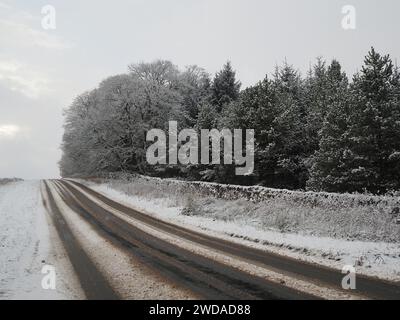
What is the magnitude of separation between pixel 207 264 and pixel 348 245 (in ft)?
13.5

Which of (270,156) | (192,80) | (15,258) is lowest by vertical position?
(15,258)

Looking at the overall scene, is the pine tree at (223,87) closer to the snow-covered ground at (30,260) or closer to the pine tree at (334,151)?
the pine tree at (334,151)

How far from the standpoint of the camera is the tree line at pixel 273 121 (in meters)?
25.0

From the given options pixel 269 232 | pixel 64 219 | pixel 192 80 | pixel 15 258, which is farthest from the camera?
pixel 192 80

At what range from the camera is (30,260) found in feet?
34.8

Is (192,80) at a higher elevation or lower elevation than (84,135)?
higher

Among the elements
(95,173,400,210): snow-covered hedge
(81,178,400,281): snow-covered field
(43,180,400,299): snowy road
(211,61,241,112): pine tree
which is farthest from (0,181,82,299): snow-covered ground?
(211,61,241,112): pine tree

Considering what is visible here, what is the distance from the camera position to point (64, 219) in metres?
18.6

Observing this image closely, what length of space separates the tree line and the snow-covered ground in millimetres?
12886

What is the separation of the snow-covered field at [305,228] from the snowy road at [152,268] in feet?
2.74

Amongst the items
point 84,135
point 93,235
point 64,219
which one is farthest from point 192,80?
point 93,235

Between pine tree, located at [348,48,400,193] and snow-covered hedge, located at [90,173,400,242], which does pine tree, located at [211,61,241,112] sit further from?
snow-covered hedge, located at [90,173,400,242]
